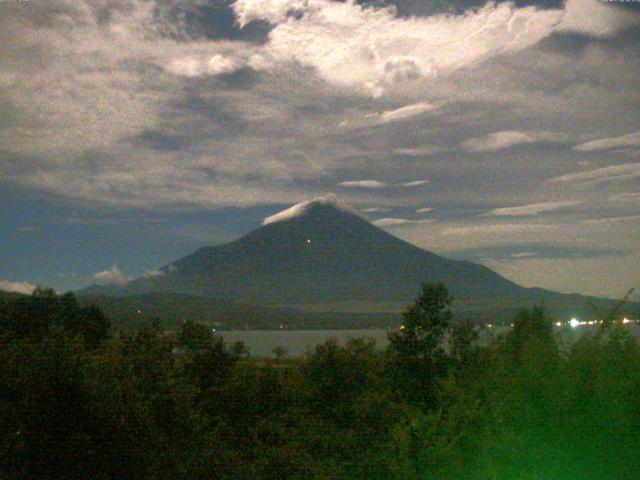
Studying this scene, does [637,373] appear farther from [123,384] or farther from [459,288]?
[459,288]

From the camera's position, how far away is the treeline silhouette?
4.11m

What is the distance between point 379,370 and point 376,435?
682 cm

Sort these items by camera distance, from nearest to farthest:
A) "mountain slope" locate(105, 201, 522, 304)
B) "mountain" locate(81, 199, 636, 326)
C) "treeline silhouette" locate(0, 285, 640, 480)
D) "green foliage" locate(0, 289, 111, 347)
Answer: "treeline silhouette" locate(0, 285, 640, 480) → "green foliage" locate(0, 289, 111, 347) → "mountain" locate(81, 199, 636, 326) → "mountain slope" locate(105, 201, 522, 304)

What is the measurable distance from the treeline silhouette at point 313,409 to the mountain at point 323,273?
2367 cm

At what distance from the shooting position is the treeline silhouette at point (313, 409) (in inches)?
162

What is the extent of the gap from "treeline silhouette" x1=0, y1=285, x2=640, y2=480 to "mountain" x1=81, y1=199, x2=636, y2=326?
23668 mm

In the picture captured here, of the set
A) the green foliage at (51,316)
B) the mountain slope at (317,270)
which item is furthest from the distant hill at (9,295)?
the mountain slope at (317,270)

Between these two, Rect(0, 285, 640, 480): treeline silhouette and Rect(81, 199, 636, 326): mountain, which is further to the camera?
Rect(81, 199, 636, 326): mountain

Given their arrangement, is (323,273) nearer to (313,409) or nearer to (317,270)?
(317,270)

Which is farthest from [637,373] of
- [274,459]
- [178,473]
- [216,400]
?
[216,400]

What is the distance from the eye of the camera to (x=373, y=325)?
26.8 m

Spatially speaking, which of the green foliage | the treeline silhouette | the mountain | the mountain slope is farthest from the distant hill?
the mountain slope

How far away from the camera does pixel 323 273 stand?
73688 millimetres

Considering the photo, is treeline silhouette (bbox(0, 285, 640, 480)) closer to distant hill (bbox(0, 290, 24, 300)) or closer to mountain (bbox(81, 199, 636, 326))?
distant hill (bbox(0, 290, 24, 300))
